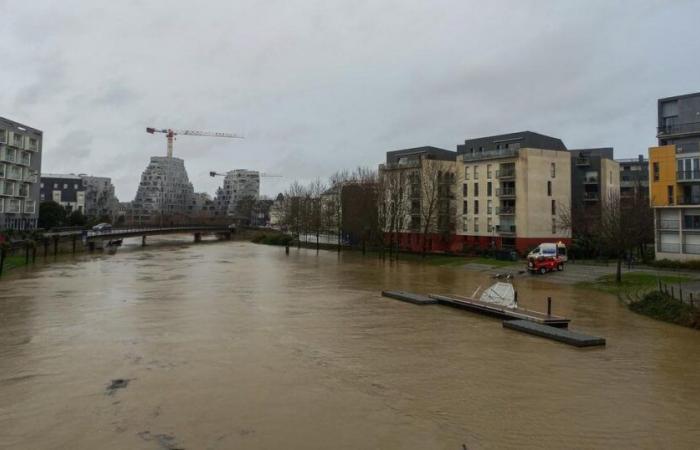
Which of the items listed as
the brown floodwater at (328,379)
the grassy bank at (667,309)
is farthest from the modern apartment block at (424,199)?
the brown floodwater at (328,379)

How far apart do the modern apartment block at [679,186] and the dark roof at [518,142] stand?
63.8 ft

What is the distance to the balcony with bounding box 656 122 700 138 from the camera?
44934 mm

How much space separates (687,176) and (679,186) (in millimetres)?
1117

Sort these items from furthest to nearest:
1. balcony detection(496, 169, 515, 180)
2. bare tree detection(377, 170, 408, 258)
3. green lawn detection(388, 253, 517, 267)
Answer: bare tree detection(377, 170, 408, 258) < balcony detection(496, 169, 515, 180) < green lawn detection(388, 253, 517, 267)

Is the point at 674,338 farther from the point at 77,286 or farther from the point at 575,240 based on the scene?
the point at 575,240

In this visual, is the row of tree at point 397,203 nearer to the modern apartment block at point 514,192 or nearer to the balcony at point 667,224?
the modern apartment block at point 514,192

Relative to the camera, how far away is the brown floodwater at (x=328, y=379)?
876 centimetres

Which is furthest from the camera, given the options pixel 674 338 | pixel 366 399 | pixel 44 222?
pixel 44 222

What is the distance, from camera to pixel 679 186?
1748 inches

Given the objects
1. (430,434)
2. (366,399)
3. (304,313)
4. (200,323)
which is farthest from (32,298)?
(430,434)

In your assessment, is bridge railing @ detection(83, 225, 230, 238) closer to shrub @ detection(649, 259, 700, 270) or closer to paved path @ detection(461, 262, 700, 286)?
paved path @ detection(461, 262, 700, 286)

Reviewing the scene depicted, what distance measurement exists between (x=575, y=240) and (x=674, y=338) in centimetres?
4071

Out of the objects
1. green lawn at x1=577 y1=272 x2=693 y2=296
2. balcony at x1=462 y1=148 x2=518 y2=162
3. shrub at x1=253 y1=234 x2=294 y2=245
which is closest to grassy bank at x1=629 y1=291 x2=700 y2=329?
green lawn at x1=577 y1=272 x2=693 y2=296

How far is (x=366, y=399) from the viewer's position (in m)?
10.6
